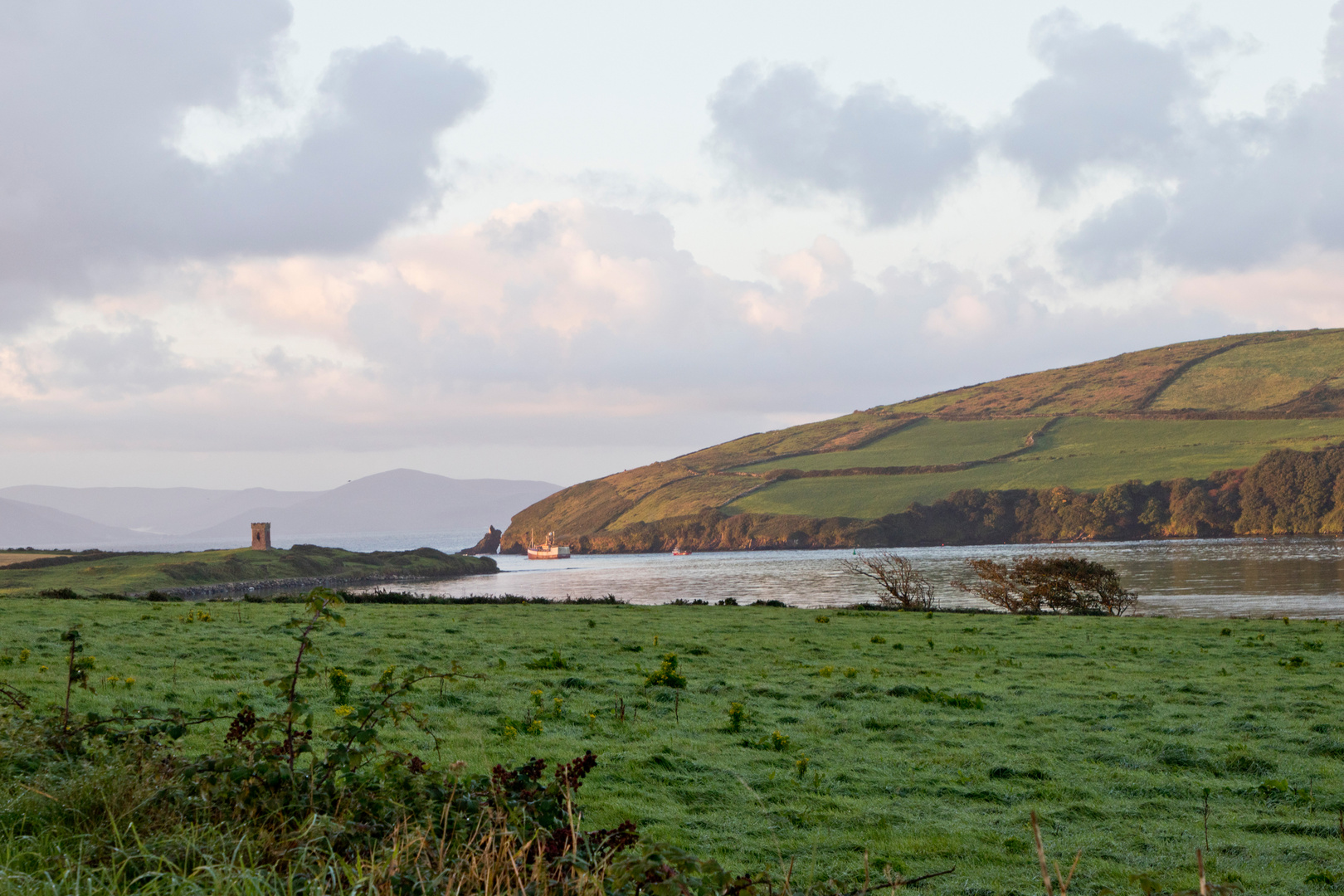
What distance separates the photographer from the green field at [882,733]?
7.49 metres

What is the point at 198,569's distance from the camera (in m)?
74.6

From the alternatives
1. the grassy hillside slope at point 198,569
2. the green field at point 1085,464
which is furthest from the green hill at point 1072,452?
the grassy hillside slope at point 198,569

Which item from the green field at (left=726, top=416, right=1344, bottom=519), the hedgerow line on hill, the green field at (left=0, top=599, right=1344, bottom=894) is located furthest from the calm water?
the green field at (left=726, top=416, right=1344, bottom=519)

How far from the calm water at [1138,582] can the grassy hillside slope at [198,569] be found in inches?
328

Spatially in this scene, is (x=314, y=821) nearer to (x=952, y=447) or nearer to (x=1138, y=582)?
(x=1138, y=582)

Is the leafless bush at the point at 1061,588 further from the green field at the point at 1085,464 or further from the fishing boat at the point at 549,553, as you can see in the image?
the fishing boat at the point at 549,553

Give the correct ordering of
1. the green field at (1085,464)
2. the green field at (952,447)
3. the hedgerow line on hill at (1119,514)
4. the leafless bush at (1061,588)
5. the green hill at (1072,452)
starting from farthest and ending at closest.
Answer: the green field at (952,447) → the green hill at (1072,452) → the green field at (1085,464) → the hedgerow line on hill at (1119,514) → the leafless bush at (1061,588)

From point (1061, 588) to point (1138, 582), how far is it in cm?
3092

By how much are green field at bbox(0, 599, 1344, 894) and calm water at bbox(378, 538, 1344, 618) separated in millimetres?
29045

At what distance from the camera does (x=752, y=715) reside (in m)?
12.5

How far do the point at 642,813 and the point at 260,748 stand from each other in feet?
11.8

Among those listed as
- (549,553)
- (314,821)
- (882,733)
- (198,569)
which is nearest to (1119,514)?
(549,553)

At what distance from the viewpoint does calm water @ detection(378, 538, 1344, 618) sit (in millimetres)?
52156

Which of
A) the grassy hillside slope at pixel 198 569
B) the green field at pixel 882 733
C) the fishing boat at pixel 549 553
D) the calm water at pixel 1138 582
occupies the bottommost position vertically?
the fishing boat at pixel 549 553
